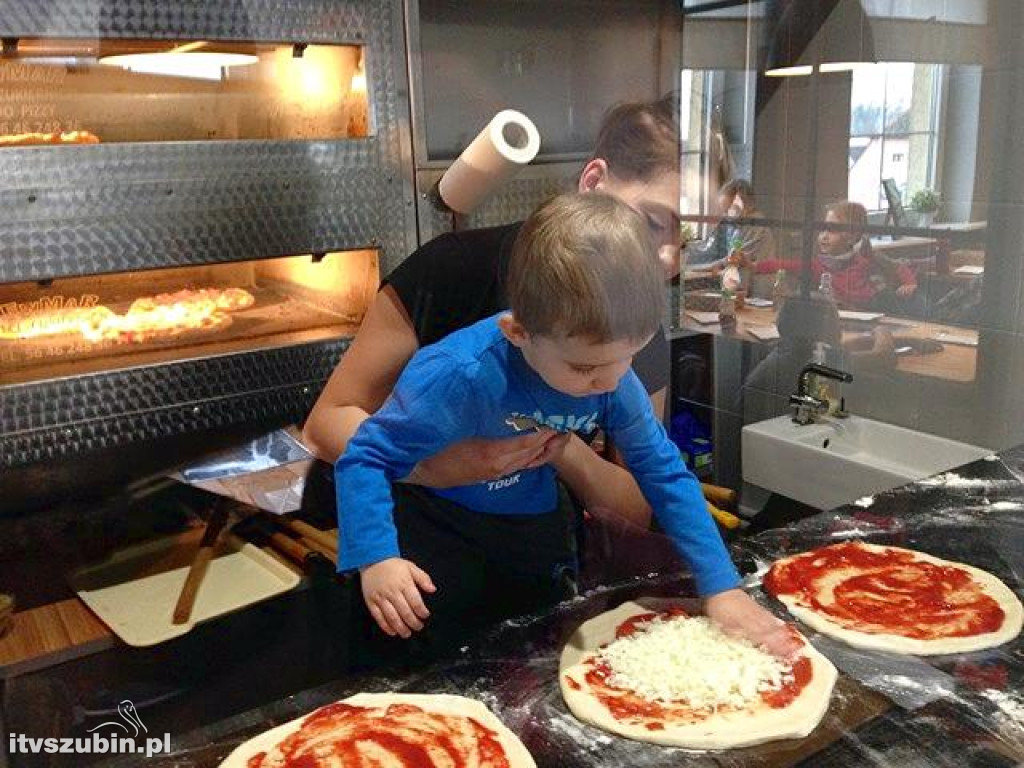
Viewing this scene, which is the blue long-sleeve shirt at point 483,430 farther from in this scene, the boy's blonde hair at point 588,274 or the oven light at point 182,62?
the oven light at point 182,62

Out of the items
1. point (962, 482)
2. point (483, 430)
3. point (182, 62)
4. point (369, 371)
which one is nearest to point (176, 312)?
point (182, 62)

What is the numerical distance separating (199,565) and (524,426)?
121 centimetres

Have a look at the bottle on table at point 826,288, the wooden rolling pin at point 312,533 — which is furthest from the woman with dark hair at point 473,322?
the bottle on table at point 826,288

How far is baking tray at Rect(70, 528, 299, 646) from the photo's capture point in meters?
2.00

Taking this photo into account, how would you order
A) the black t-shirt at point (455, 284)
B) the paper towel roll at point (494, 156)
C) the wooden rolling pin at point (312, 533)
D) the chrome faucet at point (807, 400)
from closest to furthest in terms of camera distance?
the black t-shirt at point (455, 284) → the paper towel roll at point (494, 156) → the wooden rolling pin at point (312, 533) → the chrome faucet at point (807, 400)

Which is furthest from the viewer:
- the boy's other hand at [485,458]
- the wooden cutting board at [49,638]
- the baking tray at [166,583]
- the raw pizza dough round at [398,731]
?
the baking tray at [166,583]

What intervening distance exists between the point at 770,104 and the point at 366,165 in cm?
121

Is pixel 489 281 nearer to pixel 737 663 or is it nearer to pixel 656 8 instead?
pixel 737 663

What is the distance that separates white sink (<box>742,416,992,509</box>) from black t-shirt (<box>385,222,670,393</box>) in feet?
3.52

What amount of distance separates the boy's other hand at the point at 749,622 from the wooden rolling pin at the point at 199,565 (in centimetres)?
124

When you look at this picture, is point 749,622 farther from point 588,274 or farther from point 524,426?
point 588,274

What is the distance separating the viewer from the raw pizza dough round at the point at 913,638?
121cm

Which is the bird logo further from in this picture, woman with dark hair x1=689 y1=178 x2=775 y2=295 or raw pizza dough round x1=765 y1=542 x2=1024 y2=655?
woman with dark hair x1=689 y1=178 x2=775 y2=295

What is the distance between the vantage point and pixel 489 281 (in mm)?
1410
